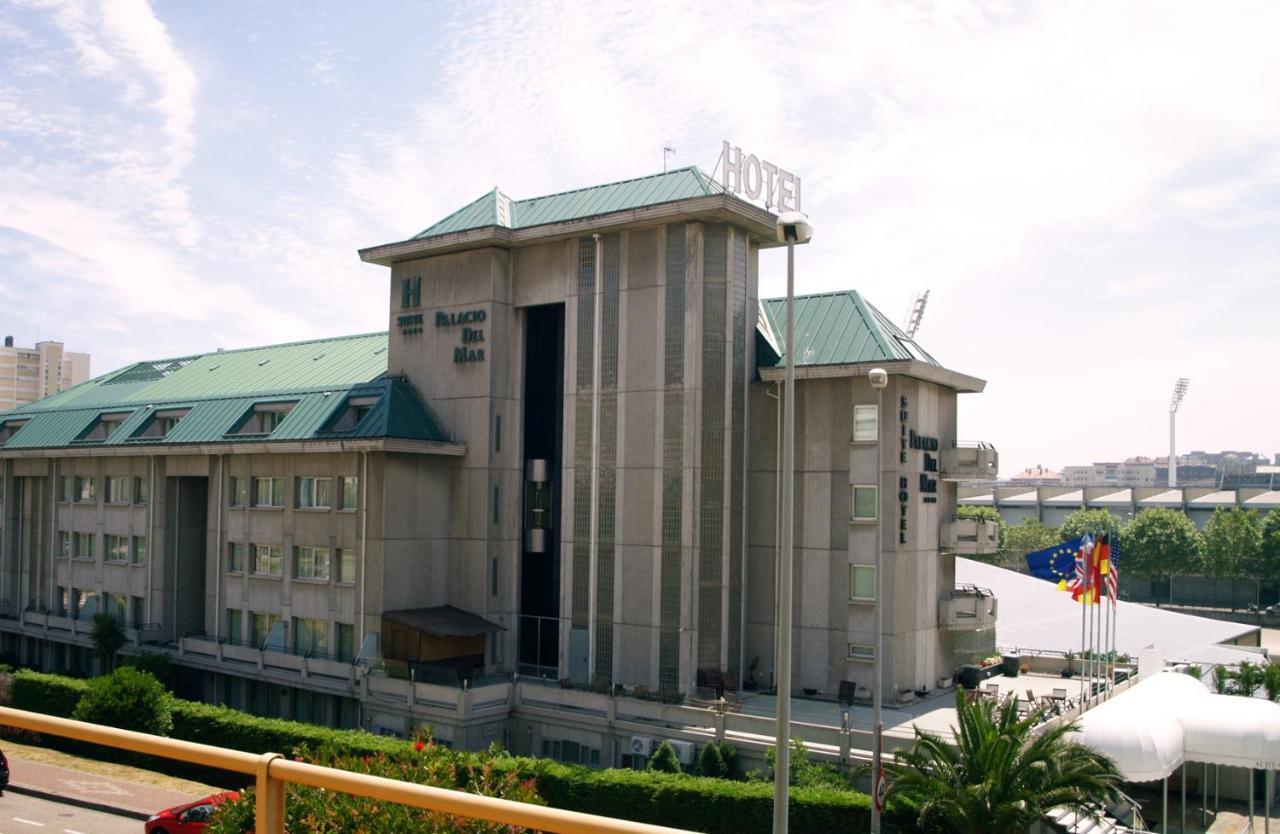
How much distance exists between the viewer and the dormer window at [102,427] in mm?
66750

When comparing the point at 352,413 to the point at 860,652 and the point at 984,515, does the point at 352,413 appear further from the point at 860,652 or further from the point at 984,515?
the point at 984,515

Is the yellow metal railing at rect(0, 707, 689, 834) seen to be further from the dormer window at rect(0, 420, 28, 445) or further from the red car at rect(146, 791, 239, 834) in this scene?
the dormer window at rect(0, 420, 28, 445)

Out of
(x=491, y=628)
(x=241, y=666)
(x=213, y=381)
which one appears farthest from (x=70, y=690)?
(x=213, y=381)

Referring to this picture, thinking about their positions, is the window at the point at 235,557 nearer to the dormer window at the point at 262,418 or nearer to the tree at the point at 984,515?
the dormer window at the point at 262,418

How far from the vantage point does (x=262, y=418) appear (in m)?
58.6

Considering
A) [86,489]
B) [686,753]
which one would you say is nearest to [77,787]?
[686,753]

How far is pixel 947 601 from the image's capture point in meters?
50.1

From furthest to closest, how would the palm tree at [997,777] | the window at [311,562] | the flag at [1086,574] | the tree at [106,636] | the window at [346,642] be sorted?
the tree at [106,636] → the window at [311,562] → the window at [346,642] → the flag at [1086,574] → the palm tree at [997,777]

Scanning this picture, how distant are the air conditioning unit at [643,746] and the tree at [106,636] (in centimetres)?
3351

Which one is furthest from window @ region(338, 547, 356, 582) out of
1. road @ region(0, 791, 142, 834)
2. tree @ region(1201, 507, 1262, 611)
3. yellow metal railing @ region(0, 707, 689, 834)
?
tree @ region(1201, 507, 1262, 611)

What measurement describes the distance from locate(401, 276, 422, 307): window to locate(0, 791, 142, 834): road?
1877 inches

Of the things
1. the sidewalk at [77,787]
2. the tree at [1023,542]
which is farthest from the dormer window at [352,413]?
the tree at [1023,542]

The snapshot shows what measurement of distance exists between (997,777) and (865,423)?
67.1ft

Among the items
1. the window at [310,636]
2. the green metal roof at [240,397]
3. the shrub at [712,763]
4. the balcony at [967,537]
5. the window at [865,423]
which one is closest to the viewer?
the shrub at [712,763]
